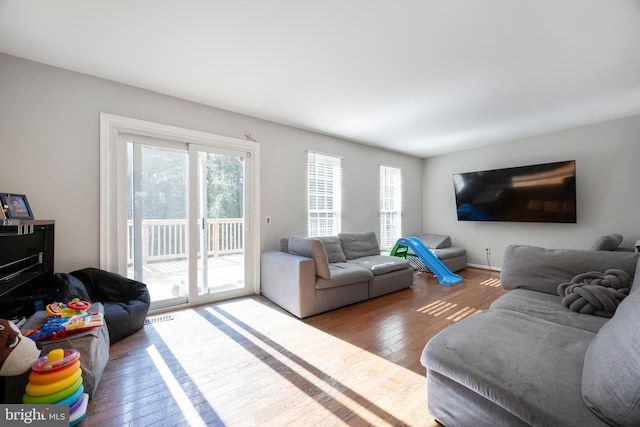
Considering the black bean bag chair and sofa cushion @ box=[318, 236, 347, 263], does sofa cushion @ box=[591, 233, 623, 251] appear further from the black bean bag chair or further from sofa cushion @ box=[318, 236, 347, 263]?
the black bean bag chair

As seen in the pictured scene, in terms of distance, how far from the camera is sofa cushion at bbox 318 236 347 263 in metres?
3.79

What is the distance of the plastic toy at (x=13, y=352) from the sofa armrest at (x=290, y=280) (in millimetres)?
1946

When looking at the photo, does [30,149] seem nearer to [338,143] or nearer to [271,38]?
[271,38]

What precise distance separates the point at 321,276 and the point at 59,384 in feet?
6.96

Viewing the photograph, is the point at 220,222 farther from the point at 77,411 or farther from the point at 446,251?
the point at 446,251

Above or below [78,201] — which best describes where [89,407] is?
below

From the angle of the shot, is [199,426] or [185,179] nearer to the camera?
[199,426]

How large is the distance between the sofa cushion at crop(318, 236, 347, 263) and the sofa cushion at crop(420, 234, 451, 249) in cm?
247

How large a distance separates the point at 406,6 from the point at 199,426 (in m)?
2.82

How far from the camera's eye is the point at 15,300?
76.2 inches

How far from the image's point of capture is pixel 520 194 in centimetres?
461

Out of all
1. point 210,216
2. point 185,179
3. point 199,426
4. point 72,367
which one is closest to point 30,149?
point 185,179

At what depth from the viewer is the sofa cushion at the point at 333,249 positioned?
12.4 feet

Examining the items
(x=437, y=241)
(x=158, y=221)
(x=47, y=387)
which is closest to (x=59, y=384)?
(x=47, y=387)
